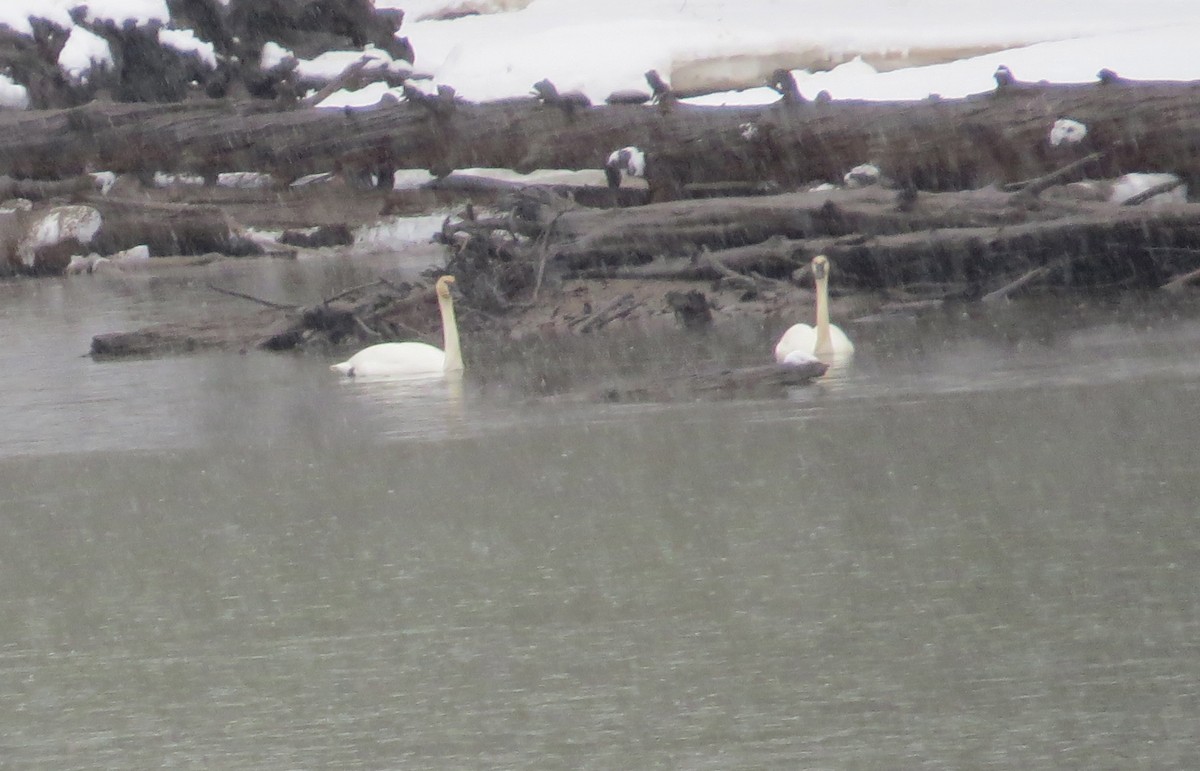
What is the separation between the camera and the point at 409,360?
1227 cm

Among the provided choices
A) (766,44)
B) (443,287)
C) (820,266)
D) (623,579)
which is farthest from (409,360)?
(766,44)

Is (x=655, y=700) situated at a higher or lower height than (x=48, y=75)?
lower

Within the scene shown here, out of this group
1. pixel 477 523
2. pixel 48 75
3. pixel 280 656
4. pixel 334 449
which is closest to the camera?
pixel 280 656

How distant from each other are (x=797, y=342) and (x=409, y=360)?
2.45m

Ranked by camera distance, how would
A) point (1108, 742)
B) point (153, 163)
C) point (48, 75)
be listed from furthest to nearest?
1. point (48, 75)
2. point (153, 163)
3. point (1108, 742)

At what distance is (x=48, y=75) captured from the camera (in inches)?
880

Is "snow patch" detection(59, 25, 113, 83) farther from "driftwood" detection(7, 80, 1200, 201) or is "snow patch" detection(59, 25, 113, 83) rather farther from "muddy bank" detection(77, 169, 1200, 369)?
"muddy bank" detection(77, 169, 1200, 369)

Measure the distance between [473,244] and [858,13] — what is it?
55.6 feet

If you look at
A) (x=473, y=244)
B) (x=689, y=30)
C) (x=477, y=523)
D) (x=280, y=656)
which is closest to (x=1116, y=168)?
(x=473, y=244)

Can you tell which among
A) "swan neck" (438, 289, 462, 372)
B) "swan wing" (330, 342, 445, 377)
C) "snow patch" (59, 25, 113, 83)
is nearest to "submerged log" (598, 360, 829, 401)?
"swan neck" (438, 289, 462, 372)

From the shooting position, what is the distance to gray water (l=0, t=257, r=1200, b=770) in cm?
457

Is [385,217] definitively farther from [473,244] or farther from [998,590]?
[998,590]

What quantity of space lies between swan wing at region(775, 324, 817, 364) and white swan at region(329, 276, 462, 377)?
199 cm

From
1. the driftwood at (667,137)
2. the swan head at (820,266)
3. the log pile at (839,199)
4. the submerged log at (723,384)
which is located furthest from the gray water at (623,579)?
the driftwood at (667,137)
